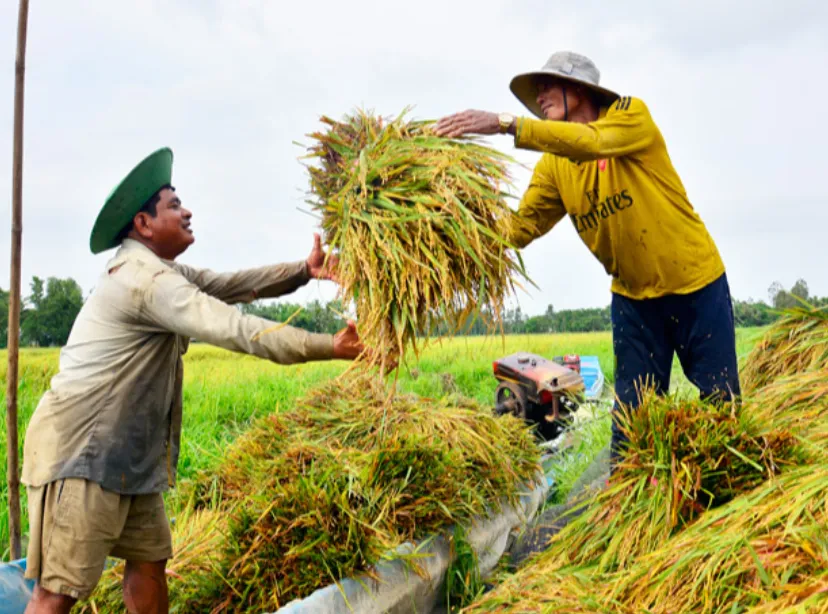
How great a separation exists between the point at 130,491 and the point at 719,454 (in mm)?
2000

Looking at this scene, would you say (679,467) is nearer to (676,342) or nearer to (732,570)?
(732,570)

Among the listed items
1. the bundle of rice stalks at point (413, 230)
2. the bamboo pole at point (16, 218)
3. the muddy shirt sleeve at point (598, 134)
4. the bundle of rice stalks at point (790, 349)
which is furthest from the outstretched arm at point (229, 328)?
the bundle of rice stalks at point (790, 349)

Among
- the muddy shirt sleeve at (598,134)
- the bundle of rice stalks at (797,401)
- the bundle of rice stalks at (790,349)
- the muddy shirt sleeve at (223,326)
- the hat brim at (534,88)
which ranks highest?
the hat brim at (534,88)

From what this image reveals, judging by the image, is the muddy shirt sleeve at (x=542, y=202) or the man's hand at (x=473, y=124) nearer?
the man's hand at (x=473, y=124)

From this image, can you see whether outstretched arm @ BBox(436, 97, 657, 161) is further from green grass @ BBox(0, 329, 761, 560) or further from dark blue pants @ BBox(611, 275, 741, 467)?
green grass @ BBox(0, 329, 761, 560)

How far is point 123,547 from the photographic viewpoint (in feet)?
8.20

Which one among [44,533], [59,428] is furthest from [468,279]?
[44,533]

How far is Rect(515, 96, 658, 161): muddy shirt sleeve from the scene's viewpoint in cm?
255

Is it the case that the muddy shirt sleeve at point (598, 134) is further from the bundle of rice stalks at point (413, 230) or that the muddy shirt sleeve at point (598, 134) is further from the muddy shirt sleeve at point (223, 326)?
the muddy shirt sleeve at point (223, 326)

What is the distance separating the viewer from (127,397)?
235 cm

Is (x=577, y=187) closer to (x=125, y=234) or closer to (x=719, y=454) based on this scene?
(x=719, y=454)

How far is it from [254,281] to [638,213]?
1657 millimetres

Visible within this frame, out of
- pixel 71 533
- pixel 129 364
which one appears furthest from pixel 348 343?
pixel 71 533

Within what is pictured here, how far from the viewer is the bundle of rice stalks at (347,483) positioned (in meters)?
2.40
